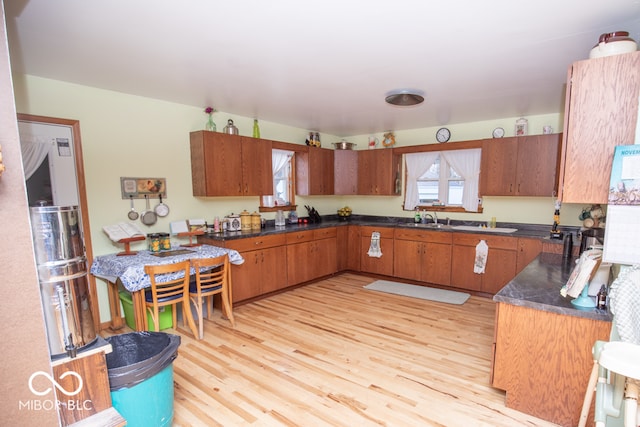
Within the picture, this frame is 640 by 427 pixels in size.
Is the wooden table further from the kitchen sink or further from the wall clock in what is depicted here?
the wall clock

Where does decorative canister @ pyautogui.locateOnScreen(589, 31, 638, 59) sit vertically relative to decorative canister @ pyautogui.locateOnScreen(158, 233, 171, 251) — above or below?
above

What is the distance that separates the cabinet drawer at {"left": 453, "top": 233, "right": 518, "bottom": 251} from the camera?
391 cm

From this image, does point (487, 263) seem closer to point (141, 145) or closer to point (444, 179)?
point (444, 179)

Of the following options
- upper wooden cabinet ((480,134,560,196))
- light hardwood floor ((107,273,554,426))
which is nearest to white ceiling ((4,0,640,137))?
upper wooden cabinet ((480,134,560,196))

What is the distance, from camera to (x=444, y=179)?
4.96 meters

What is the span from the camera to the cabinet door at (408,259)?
4.55 meters

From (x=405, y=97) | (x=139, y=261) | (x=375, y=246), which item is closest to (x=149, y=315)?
(x=139, y=261)

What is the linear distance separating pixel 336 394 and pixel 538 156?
3.63 m

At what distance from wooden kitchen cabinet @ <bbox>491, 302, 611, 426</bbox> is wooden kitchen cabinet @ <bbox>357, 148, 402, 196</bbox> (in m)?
3.38

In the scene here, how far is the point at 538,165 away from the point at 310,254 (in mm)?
3123

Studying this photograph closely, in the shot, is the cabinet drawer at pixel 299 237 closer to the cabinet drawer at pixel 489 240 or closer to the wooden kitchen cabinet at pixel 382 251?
the wooden kitchen cabinet at pixel 382 251

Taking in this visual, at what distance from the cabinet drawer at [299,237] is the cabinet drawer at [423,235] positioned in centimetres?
127

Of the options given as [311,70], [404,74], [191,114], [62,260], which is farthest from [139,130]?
[404,74]

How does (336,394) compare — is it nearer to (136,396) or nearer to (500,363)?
(500,363)
